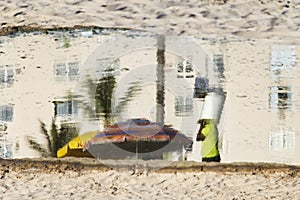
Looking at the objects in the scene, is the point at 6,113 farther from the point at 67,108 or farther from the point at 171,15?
the point at 171,15

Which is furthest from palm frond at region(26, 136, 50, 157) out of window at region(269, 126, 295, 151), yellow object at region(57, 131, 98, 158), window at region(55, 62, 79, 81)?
window at region(269, 126, 295, 151)

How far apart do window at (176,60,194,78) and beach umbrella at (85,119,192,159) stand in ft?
0.23

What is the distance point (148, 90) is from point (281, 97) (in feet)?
0.54

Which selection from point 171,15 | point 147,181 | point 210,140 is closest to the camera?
point 171,15

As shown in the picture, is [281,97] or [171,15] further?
[281,97]

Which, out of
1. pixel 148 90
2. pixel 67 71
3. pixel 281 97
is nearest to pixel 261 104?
pixel 281 97

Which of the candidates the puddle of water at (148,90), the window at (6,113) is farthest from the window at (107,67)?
the window at (6,113)

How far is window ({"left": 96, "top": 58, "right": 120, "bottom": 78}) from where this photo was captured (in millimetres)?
566

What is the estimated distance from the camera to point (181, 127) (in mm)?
564

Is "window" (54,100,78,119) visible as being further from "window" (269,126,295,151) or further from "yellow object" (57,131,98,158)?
"window" (269,126,295,151)

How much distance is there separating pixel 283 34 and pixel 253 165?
136mm

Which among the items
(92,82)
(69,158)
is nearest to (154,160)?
(69,158)

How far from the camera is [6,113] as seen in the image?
0.58m

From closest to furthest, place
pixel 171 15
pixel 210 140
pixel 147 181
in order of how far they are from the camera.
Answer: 1. pixel 171 15
2. pixel 147 181
3. pixel 210 140
